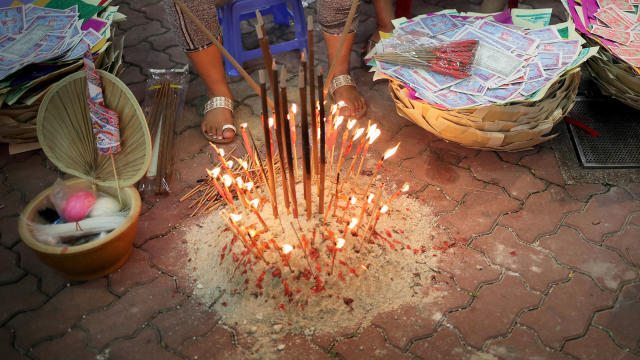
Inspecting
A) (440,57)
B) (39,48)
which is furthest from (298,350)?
(39,48)

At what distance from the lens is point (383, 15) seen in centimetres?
337

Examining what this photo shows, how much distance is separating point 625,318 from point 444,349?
85 centimetres

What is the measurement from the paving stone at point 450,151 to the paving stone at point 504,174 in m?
0.04

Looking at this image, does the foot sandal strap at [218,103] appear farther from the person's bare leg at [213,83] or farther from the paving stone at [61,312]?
the paving stone at [61,312]

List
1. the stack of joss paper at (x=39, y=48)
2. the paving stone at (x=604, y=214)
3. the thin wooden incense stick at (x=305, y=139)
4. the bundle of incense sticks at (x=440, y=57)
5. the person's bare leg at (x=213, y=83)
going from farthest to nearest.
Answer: the person's bare leg at (x=213, y=83), the bundle of incense sticks at (x=440, y=57), the stack of joss paper at (x=39, y=48), the paving stone at (x=604, y=214), the thin wooden incense stick at (x=305, y=139)

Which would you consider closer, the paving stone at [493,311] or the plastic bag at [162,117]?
the paving stone at [493,311]

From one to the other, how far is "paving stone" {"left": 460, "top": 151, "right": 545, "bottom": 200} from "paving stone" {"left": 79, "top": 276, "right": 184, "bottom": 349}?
71.3 inches

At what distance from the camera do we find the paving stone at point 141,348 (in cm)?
195

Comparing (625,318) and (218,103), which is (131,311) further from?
(625,318)

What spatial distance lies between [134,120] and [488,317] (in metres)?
1.88

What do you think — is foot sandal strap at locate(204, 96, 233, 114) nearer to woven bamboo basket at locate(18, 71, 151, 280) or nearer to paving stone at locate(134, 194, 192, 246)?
paving stone at locate(134, 194, 192, 246)

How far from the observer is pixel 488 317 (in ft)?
6.66

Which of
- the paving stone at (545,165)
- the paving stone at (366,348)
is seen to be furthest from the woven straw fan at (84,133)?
the paving stone at (545,165)

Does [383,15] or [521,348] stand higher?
[383,15]
